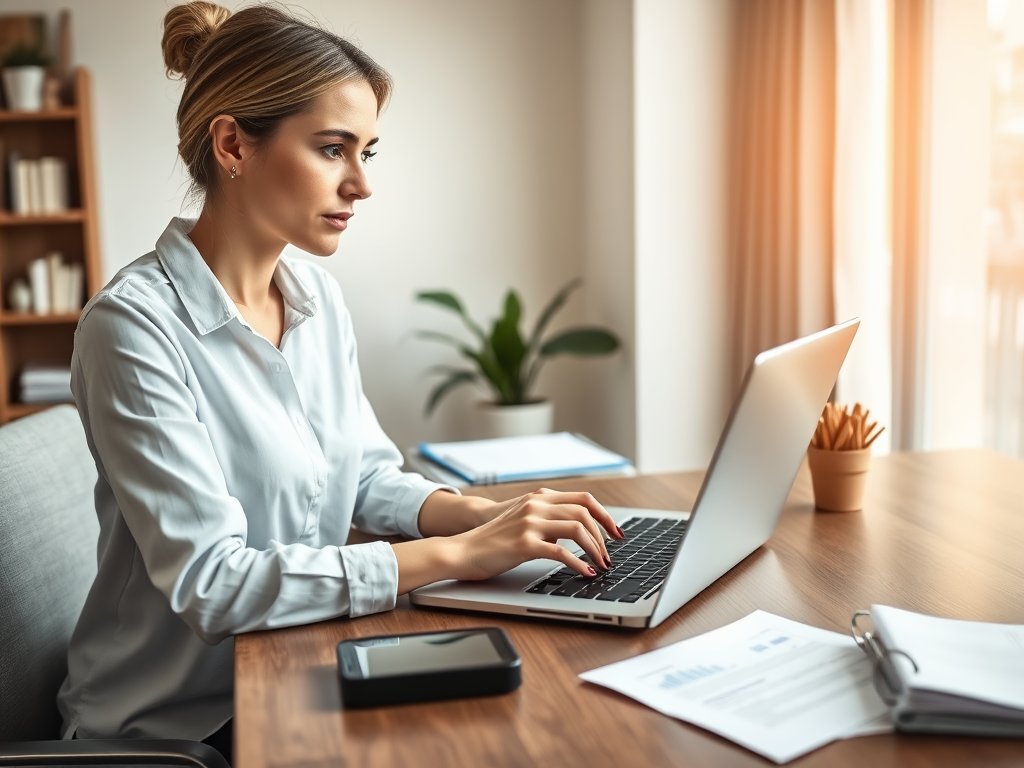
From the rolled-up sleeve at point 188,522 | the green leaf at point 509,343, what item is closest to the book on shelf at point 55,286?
the green leaf at point 509,343

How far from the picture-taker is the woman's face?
1.19m

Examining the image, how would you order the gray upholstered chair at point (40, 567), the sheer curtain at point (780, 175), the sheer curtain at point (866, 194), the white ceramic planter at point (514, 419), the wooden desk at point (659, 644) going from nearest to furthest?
1. the wooden desk at point (659, 644)
2. the gray upholstered chair at point (40, 567)
3. the sheer curtain at point (866, 194)
4. the sheer curtain at point (780, 175)
5. the white ceramic planter at point (514, 419)

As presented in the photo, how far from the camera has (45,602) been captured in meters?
1.20

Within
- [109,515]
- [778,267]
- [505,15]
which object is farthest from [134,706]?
[505,15]

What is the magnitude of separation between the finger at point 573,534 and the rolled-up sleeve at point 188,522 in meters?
0.16

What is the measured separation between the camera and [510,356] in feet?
11.1

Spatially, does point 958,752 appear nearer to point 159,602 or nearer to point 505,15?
point 159,602

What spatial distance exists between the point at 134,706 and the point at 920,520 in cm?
94

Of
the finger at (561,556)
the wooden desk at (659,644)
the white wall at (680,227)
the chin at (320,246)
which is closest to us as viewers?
the wooden desk at (659,644)

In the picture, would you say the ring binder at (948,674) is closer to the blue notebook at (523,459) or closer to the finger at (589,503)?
the finger at (589,503)

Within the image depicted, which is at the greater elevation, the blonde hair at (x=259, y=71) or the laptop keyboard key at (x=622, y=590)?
the blonde hair at (x=259, y=71)

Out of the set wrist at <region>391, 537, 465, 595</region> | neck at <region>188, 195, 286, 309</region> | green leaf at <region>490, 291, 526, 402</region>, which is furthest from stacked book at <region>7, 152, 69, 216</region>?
wrist at <region>391, 537, 465, 595</region>

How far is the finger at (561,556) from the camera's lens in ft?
3.19

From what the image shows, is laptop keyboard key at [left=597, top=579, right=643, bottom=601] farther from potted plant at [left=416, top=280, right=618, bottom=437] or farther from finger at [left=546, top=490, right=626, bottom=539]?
potted plant at [left=416, top=280, right=618, bottom=437]
